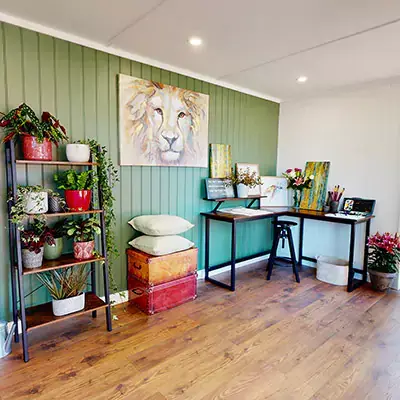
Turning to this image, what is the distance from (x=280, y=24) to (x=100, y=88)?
159 cm

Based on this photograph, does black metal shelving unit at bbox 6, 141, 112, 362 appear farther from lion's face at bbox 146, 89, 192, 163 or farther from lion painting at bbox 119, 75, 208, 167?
lion's face at bbox 146, 89, 192, 163

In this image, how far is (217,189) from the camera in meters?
3.65

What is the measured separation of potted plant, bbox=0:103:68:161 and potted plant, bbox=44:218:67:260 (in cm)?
57

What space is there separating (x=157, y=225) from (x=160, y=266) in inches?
15.2

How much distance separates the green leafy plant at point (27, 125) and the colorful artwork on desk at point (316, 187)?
319 cm

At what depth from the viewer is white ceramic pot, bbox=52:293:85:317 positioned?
7.54ft

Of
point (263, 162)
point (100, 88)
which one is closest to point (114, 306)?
point (100, 88)

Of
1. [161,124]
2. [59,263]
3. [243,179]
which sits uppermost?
[161,124]

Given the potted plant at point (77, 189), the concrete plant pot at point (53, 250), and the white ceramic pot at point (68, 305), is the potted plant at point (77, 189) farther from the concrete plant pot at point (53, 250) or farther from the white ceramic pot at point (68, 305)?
the white ceramic pot at point (68, 305)

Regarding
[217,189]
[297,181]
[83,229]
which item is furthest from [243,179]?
[83,229]

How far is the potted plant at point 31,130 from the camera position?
203cm

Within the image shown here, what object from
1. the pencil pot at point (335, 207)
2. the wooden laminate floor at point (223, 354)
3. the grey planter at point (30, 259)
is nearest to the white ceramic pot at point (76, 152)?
the grey planter at point (30, 259)

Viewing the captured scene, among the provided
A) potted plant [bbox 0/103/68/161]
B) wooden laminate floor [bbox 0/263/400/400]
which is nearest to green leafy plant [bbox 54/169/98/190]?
potted plant [bbox 0/103/68/161]

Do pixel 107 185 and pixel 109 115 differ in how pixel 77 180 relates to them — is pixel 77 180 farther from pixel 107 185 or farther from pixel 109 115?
pixel 109 115
